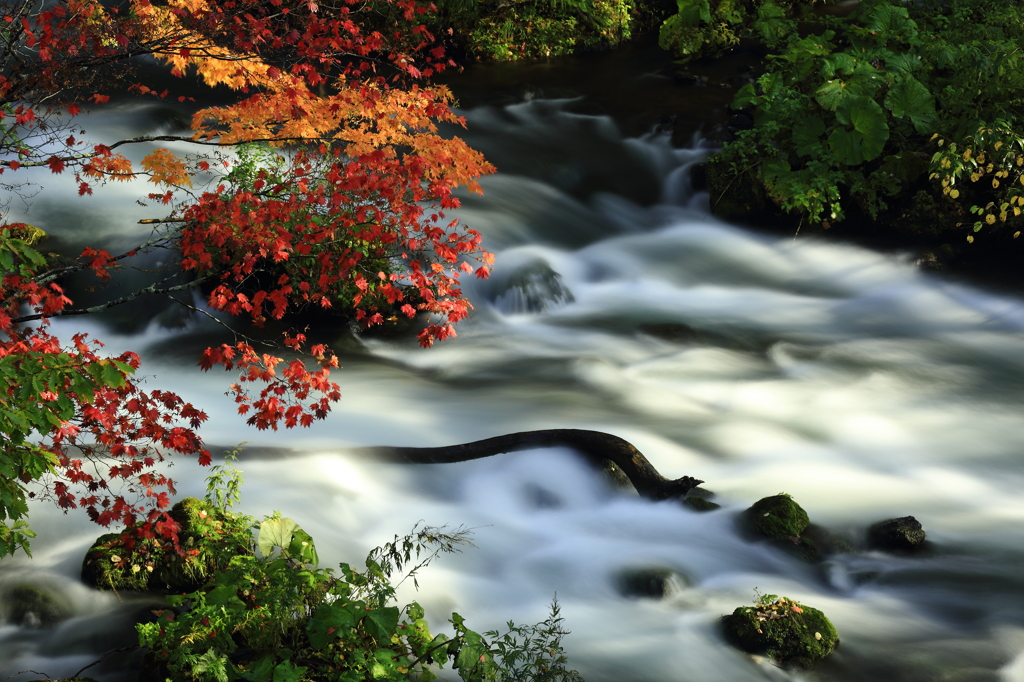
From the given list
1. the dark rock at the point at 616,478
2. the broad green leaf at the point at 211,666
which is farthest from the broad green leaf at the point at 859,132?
the broad green leaf at the point at 211,666

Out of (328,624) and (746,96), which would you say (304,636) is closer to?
(328,624)

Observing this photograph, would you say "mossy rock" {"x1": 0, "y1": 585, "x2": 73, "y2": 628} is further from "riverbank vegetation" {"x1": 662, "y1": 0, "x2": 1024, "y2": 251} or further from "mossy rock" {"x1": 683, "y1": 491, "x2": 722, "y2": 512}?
"riverbank vegetation" {"x1": 662, "y1": 0, "x2": 1024, "y2": 251}

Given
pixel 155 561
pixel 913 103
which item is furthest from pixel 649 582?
pixel 913 103

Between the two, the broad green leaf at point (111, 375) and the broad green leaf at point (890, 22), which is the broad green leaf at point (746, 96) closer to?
the broad green leaf at point (890, 22)

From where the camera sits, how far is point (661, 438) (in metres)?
6.59

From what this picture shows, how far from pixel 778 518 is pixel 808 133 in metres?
6.50

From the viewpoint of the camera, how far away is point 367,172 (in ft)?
18.7

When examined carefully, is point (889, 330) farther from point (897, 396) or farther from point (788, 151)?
point (788, 151)

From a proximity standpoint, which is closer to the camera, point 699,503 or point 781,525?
point 781,525

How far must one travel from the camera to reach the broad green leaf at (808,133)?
10242mm

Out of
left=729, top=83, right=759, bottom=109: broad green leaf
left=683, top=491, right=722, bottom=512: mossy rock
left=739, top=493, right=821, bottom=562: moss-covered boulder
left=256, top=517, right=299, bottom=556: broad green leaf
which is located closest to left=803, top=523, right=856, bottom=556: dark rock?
left=739, top=493, right=821, bottom=562: moss-covered boulder

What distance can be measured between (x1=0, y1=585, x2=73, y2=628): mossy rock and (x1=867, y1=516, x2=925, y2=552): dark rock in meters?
4.84

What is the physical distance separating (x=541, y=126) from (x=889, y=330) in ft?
21.0

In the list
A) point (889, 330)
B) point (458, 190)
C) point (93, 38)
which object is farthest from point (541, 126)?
point (93, 38)
